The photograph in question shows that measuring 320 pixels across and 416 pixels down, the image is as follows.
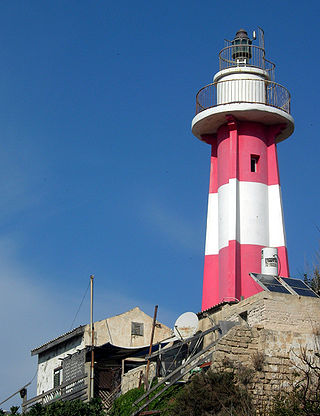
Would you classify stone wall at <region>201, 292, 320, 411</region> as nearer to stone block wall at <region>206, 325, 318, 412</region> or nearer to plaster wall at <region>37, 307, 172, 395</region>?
stone block wall at <region>206, 325, 318, 412</region>

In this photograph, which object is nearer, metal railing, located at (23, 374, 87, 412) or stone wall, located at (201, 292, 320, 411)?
stone wall, located at (201, 292, 320, 411)

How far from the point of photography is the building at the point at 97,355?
3064cm

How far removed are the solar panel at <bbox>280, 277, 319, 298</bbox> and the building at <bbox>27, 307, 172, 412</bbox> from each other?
624 cm

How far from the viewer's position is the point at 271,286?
27000 millimetres

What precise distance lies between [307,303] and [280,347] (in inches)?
92.4

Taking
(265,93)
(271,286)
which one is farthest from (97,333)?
(265,93)

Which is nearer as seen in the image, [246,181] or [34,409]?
[34,409]

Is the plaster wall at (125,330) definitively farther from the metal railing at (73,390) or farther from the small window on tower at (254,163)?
the small window on tower at (254,163)

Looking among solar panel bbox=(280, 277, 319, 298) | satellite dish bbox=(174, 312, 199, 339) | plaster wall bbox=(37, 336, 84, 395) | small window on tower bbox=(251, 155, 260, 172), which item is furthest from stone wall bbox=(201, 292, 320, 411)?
plaster wall bbox=(37, 336, 84, 395)

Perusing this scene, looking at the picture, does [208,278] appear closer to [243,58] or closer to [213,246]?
[213,246]

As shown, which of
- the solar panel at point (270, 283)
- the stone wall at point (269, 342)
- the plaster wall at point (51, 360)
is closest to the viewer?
the stone wall at point (269, 342)

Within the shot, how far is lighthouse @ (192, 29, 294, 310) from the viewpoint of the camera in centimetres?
3219

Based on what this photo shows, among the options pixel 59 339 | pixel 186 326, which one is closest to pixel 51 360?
pixel 59 339

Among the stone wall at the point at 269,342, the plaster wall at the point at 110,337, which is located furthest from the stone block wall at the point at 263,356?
the plaster wall at the point at 110,337
